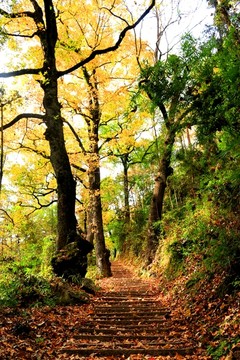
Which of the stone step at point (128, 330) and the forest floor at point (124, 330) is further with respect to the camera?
the stone step at point (128, 330)

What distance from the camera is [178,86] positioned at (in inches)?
323

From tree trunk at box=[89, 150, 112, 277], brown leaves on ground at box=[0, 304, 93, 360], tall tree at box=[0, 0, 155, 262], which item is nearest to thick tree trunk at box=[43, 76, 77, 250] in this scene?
tall tree at box=[0, 0, 155, 262]

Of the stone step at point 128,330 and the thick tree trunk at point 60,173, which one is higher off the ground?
the thick tree trunk at point 60,173

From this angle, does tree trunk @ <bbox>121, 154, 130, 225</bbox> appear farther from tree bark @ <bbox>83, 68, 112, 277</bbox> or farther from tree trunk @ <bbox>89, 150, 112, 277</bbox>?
tree trunk @ <bbox>89, 150, 112, 277</bbox>

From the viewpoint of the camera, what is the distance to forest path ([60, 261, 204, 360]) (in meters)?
4.57

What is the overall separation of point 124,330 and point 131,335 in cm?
38

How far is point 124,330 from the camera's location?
5664mm

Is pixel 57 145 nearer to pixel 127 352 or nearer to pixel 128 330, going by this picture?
pixel 128 330

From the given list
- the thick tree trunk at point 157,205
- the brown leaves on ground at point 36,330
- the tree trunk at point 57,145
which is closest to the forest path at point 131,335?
the brown leaves on ground at point 36,330

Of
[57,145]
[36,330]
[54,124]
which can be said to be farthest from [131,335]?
[54,124]

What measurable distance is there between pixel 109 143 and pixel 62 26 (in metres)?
6.38

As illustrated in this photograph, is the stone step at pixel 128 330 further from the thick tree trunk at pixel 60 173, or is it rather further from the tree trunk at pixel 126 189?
the tree trunk at pixel 126 189

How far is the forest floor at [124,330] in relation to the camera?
4.54 m

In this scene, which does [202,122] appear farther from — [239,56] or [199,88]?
[239,56]
